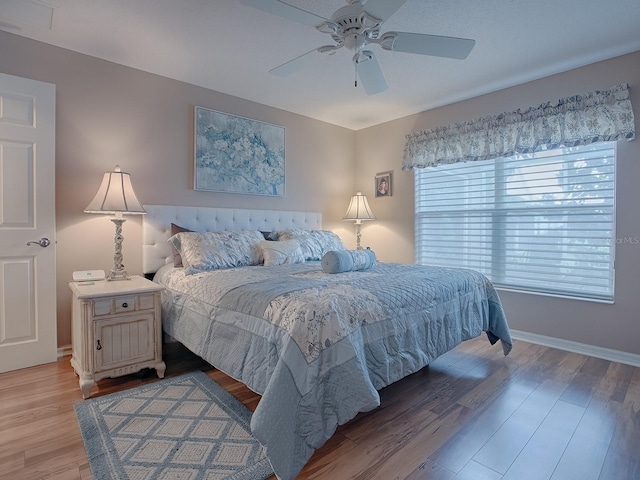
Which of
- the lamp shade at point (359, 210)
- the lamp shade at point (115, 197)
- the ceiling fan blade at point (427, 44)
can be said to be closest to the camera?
the ceiling fan blade at point (427, 44)

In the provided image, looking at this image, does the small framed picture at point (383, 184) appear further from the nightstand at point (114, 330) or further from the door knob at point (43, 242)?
the door knob at point (43, 242)

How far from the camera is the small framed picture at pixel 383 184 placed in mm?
4473

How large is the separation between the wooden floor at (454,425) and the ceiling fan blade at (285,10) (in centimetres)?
218

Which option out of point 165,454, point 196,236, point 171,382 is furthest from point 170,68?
point 165,454

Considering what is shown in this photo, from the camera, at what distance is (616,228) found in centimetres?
281

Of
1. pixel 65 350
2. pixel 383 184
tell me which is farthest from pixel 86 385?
pixel 383 184

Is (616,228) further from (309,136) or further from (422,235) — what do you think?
(309,136)

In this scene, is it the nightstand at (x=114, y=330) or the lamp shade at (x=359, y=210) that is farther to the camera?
the lamp shade at (x=359, y=210)

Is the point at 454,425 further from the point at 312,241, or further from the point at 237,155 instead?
the point at 237,155

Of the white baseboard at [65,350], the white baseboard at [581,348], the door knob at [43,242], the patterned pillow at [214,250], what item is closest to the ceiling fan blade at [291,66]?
the patterned pillow at [214,250]

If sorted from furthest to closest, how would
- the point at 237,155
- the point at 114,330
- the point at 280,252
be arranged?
the point at 237,155
the point at 280,252
the point at 114,330

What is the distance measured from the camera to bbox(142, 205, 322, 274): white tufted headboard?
306 centimetres

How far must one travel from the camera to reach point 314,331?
152 centimetres

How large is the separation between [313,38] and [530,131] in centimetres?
218
